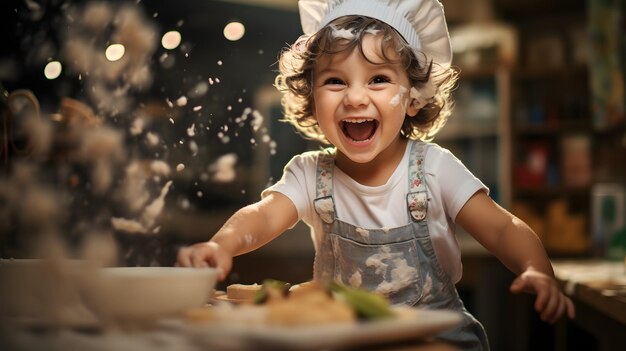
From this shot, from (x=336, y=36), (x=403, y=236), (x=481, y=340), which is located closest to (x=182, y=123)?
(x=336, y=36)

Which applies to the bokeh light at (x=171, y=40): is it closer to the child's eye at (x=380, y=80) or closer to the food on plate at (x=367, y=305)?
the child's eye at (x=380, y=80)

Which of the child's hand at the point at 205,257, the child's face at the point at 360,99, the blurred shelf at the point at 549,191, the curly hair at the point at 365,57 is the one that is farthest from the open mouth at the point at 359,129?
the blurred shelf at the point at 549,191

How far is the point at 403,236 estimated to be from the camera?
1292 millimetres

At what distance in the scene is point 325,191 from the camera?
4.51 ft

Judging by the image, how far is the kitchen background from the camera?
1.26m

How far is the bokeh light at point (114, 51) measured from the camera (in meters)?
1.39

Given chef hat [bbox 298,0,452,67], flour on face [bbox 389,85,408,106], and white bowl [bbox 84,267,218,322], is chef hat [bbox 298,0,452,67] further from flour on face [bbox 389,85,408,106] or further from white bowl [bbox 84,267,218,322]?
white bowl [bbox 84,267,218,322]

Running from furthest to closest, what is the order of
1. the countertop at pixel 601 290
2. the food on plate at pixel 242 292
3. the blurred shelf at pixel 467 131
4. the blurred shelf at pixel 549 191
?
the blurred shelf at pixel 467 131, the blurred shelf at pixel 549 191, the countertop at pixel 601 290, the food on plate at pixel 242 292

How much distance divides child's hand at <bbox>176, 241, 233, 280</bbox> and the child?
0.14 meters

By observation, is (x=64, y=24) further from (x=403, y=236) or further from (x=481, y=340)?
(x=481, y=340)

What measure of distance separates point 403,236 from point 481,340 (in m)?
0.23

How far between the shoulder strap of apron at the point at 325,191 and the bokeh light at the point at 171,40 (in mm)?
440

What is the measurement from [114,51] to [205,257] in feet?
2.09

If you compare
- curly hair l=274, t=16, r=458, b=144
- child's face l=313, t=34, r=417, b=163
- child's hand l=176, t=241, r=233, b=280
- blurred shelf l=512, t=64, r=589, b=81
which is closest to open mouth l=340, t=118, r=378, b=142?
child's face l=313, t=34, r=417, b=163
